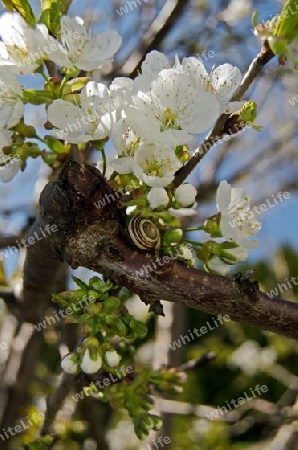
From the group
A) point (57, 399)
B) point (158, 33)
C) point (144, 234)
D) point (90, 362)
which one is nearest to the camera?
point (144, 234)

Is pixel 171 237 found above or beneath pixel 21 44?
beneath

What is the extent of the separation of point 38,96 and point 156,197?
252 mm

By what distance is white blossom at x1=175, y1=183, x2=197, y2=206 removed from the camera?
938 mm

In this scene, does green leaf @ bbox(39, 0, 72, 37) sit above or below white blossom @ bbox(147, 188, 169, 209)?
above

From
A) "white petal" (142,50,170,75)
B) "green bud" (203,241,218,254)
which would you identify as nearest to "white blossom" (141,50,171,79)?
"white petal" (142,50,170,75)

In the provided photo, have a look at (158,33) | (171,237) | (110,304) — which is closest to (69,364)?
(110,304)

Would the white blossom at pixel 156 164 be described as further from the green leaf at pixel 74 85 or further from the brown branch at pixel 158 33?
the brown branch at pixel 158 33

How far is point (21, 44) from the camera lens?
3.05 ft

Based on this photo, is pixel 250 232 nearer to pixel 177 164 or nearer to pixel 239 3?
pixel 177 164

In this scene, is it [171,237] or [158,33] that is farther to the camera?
[158,33]

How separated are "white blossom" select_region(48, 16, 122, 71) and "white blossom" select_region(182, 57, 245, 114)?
5.5 inches

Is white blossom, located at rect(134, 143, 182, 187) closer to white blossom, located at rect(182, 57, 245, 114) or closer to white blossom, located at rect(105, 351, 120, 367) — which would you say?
white blossom, located at rect(182, 57, 245, 114)

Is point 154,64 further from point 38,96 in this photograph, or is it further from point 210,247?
point 210,247

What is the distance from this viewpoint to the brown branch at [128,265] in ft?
2.82
